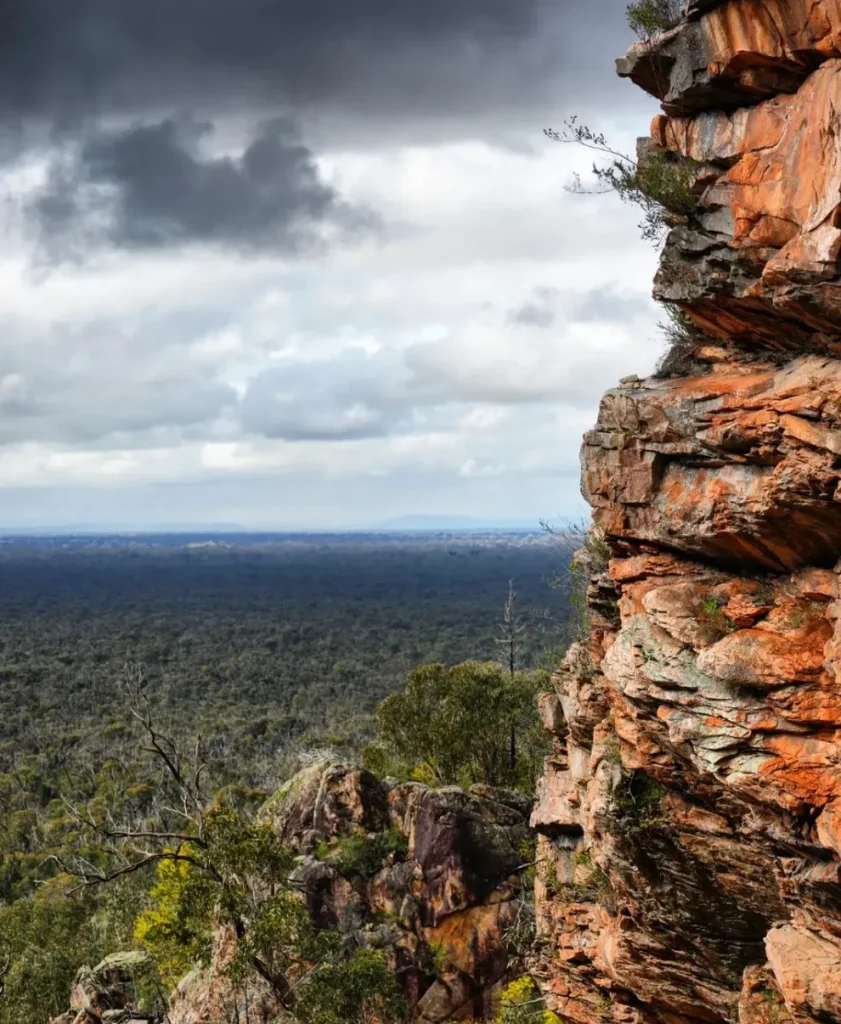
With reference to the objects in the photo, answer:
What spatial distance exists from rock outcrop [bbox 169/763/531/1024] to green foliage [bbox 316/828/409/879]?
3cm

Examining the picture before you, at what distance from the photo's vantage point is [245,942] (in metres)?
20.3

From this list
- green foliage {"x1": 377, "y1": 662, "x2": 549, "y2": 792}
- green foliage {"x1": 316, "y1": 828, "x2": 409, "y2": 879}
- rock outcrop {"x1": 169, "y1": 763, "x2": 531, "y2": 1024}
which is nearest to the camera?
rock outcrop {"x1": 169, "y1": 763, "x2": 531, "y2": 1024}

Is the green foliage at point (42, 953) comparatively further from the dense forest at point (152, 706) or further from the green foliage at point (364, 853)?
the green foliage at point (364, 853)

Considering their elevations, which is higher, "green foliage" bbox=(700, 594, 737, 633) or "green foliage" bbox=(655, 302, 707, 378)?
"green foliage" bbox=(655, 302, 707, 378)

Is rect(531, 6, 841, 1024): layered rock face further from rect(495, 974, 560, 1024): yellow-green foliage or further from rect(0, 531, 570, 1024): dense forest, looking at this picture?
rect(0, 531, 570, 1024): dense forest

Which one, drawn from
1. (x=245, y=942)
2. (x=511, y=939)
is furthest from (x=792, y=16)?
(x=511, y=939)

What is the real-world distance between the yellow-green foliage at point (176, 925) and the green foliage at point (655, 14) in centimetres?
2066

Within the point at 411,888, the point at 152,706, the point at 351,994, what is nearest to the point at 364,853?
the point at 411,888

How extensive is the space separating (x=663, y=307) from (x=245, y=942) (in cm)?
1660

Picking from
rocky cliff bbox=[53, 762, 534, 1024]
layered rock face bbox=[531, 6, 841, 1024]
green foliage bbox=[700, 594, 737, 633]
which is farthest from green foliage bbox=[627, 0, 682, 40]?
rocky cliff bbox=[53, 762, 534, 1024]

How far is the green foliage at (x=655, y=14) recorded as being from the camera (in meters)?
14.3

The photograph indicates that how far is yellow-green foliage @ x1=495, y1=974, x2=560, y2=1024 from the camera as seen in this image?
23.1 metres

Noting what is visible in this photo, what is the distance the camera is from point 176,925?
23328 millimetres

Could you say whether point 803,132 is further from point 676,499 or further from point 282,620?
point 282,620
